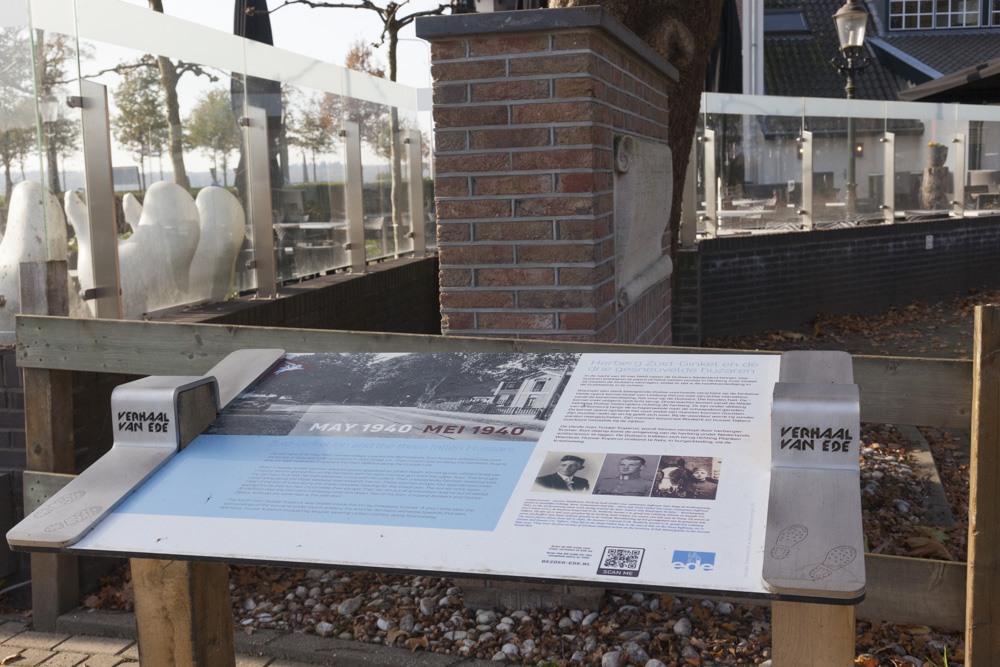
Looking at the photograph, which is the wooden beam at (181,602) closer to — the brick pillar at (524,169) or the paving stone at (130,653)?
the paving stone at (130,653)

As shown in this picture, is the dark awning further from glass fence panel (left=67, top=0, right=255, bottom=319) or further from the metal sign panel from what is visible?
the metal sign panel

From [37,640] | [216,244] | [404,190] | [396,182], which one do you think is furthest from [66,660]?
[404,190]

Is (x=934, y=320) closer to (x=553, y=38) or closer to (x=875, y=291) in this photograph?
(x=875, y=291)

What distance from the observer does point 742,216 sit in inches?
448

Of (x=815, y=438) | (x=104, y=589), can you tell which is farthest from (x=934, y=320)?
(x=815, y=438)

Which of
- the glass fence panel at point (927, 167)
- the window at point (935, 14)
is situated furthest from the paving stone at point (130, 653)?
the window at point (935, 14)

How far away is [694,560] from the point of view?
1689 millimetres

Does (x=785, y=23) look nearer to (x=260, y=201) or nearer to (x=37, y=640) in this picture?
(x=260, y=201)

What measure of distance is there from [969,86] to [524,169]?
13.8 m

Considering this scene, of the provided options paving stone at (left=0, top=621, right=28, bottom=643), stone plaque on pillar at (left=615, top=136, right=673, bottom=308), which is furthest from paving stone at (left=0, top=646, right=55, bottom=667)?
stone plaque on pillar at (left=615, top=136, right=673, bottom=308)

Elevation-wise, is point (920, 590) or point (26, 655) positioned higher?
point (920, 590)

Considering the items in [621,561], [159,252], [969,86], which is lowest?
[621,561]

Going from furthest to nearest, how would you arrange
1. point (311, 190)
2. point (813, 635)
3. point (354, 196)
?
point (354, 196)
point (311, 190)
point (813, 635)

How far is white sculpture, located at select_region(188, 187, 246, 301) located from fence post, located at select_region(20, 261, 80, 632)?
63.4 inches
